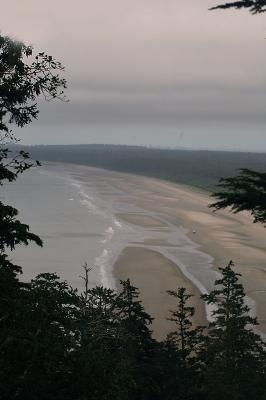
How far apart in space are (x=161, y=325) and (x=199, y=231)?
44.6 metres

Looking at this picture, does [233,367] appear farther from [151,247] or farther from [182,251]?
[151,247]

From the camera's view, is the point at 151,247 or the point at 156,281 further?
the point at 151,247

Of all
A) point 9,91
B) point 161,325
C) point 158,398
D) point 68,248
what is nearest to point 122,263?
point 68,248

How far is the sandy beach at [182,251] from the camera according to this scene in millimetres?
46375

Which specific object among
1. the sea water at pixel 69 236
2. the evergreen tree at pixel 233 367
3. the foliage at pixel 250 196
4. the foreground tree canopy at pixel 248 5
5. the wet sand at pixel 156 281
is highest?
the foreground tree canopy at pixel 248 5

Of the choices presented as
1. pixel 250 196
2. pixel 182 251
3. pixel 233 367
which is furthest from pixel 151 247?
pixel 250 196

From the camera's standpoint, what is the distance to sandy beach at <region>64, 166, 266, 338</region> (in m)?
46.4

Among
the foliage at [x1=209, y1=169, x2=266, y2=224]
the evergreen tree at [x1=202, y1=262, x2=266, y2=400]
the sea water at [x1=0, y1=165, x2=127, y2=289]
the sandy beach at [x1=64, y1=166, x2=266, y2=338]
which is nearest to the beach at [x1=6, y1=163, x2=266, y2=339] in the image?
the sandy beach at [x1=64, y1=166, x2=266, y2=338]

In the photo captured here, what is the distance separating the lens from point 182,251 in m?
65.8

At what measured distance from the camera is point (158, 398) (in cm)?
1908

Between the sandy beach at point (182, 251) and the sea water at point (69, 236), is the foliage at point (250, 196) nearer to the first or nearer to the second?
the sandy beach at point (182, 251)

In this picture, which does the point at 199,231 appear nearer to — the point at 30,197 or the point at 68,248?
the point at 68,248

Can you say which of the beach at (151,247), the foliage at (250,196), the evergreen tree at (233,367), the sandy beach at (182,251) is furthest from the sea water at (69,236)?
the foliage at (250,196)

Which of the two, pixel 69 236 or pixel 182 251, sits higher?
pixel 69 236
